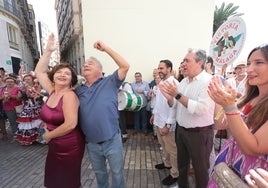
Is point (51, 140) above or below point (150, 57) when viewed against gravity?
below

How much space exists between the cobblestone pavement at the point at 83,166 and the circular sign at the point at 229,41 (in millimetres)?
2118

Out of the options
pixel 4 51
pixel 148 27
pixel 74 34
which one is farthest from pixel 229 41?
pixel 4 51

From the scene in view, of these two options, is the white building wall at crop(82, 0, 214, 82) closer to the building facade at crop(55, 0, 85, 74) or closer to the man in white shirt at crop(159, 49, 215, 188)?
the building facade at crop(55, 0, 85, 74)

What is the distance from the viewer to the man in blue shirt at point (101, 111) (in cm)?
210

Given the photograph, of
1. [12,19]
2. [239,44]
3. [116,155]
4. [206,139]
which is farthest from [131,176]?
[12,19]

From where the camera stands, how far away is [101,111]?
2102mm

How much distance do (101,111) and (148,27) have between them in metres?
4.86

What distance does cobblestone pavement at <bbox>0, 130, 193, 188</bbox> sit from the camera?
130 inches

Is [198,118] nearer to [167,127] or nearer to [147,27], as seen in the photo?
[167,127]

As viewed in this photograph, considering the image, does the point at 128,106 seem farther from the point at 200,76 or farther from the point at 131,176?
the point at 200,76

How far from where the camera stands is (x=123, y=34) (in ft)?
20.9

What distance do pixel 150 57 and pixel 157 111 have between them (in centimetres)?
344

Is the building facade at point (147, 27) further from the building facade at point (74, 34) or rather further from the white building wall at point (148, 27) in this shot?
the building facade at point (74, 34)

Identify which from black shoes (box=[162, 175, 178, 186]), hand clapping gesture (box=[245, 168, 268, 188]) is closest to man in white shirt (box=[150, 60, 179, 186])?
black shoes (box=[162, 175, 178, 186])
